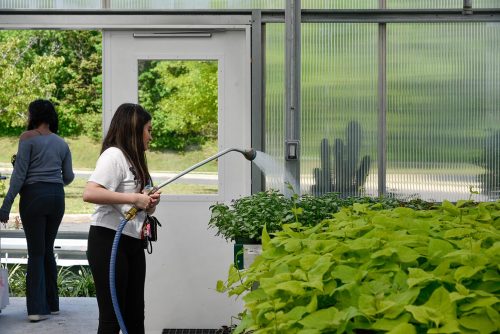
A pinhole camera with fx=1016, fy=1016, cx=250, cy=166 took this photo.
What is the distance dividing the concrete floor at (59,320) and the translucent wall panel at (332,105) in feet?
6.38

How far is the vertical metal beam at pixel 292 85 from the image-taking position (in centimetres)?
625

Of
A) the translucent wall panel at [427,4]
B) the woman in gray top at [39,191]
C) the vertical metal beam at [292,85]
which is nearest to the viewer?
the vertical metal beam at [292,85]

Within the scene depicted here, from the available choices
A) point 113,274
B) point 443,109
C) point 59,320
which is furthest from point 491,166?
point 59,320

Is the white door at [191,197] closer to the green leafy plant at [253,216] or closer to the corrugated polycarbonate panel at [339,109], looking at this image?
the corrugated polycarbonate panel at [339,109]

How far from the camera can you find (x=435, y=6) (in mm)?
6691

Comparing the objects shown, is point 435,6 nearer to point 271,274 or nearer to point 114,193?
point 114,193

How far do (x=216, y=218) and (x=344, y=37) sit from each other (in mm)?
1848

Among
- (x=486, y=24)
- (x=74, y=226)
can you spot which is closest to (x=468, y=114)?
(x=486, y=24)

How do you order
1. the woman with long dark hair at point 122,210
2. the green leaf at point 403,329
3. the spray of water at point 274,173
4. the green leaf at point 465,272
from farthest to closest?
the spray of water at point 274,173
the woman with long dark hair at point 122,210
the green leaf at point 465,272
the green leaf at point 403,329

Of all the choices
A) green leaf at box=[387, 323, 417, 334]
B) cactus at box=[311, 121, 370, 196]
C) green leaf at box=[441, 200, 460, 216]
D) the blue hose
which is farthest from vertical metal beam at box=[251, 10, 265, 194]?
green leaf at box=[387, 323, 417, 334]

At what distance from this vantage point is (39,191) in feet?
24.4

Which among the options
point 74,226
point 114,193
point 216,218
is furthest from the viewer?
point 74,226

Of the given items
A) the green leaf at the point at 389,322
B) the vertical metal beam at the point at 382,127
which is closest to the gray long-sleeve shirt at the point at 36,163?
the vertical metal beam at the point at 382,127

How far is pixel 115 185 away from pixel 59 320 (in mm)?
2989
